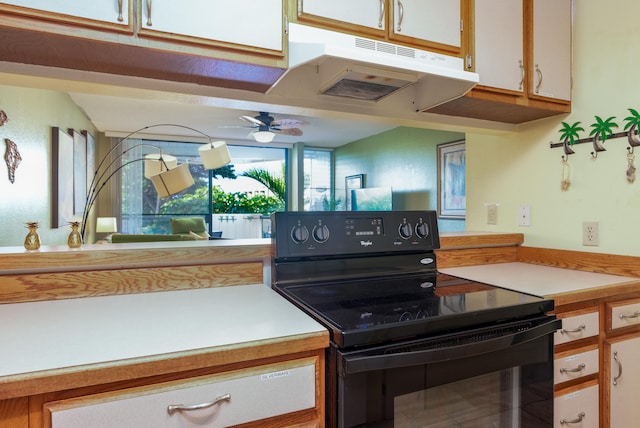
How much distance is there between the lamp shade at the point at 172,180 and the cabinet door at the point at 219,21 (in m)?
3.19

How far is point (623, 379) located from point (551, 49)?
1.36 metres

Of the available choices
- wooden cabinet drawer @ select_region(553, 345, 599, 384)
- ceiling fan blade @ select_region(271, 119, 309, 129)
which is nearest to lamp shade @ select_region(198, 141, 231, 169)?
ceiling fan blade @ select_region(271, 119, 309, 129)

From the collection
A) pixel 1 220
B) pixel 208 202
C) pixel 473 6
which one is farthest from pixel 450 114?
pixel 208 202

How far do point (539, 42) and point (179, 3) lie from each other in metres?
1.48

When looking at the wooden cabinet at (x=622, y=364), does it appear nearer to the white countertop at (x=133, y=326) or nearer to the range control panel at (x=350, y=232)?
the range control panel at (x=350, y=232)

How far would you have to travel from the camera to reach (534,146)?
1.87 metres

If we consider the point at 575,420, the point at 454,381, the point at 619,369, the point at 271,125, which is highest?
the point at 271,125

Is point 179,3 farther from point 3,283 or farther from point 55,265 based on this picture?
point 3,283

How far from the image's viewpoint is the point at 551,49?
5.41 feet

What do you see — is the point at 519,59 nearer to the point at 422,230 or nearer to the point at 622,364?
the point at 422,230

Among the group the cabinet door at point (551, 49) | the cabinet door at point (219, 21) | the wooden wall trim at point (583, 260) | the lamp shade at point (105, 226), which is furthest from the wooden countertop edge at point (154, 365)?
the lamp shade at point (105, 226)

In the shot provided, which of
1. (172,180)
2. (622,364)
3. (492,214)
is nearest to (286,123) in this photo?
(172,180)

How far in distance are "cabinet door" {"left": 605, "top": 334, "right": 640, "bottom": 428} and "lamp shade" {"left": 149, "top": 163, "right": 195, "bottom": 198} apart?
382 centimetres

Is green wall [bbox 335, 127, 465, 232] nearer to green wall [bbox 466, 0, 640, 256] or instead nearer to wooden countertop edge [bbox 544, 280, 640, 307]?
green wall [bbox 466, 0, 640, 256]
